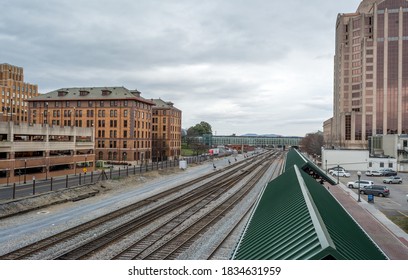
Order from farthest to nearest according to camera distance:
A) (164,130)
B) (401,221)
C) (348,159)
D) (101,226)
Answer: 1. (164,130)
2. (348,159)
3. (401,221)
4. (101,226)

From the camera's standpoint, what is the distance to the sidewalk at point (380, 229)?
18328 mm

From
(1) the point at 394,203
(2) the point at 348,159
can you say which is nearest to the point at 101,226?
(1) the point at 394,203

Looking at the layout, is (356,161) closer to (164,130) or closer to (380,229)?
(380,229)

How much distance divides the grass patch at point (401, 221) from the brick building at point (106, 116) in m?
58.5

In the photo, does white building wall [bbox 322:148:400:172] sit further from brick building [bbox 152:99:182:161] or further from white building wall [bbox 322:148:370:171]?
brick building [bbox 152:99:182:161]

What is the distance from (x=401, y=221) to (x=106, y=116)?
66.4m

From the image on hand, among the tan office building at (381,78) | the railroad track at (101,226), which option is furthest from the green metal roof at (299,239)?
the tan office building at (381,78)

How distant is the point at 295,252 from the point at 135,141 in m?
72.1

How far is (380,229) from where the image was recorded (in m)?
22.7

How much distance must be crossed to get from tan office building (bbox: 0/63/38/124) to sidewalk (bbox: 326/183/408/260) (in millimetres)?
109616

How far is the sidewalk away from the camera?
1833 centimetres

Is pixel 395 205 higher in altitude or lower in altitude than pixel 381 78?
lower

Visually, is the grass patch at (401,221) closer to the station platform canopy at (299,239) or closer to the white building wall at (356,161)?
the station platform canopy at (299,239)

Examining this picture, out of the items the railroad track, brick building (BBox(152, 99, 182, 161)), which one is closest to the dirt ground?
the railroad track
